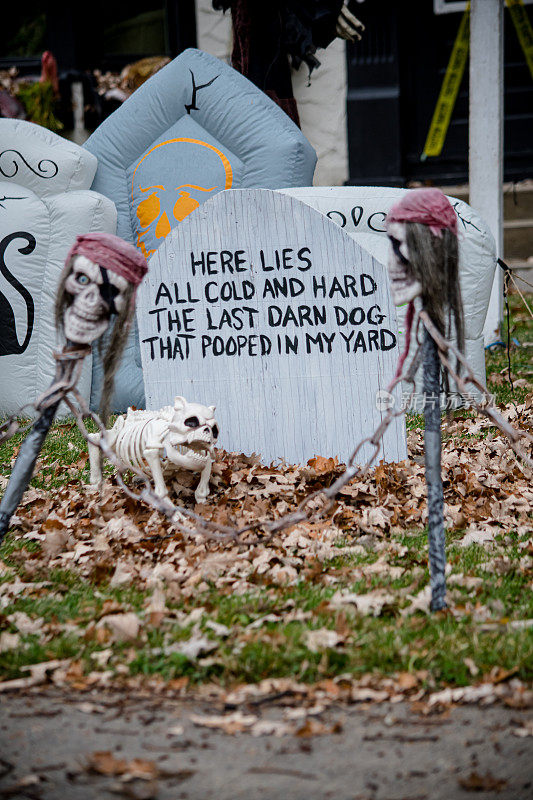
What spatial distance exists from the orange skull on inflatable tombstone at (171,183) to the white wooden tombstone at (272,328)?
1529 mm

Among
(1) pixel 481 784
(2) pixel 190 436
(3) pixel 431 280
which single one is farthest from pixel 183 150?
(1) pixel 481 784

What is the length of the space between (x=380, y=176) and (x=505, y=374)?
15.6 ft

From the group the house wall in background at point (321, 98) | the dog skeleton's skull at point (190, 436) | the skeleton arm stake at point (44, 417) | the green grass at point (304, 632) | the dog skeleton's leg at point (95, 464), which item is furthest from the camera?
the house wall in background at point (321, 98)

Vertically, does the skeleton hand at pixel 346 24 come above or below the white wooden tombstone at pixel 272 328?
above

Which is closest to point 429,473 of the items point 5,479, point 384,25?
point 5,479

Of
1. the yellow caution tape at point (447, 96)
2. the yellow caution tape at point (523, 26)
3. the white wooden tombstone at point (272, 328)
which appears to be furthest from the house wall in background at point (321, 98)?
the white wooden tombstone at point (272, 328)

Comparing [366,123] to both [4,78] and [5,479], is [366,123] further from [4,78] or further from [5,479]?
[5,479]

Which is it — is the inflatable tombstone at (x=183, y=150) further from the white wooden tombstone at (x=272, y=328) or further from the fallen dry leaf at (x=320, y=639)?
the fallen dry leaf at (x=320, y=639)

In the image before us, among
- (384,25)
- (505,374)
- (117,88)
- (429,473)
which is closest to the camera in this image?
(429,473)

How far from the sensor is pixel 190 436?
161 inches

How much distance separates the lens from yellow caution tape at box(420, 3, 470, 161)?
10406 millimetres

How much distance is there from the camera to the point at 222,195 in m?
4.91

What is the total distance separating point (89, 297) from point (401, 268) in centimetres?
107

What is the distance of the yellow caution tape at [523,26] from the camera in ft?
33.3
